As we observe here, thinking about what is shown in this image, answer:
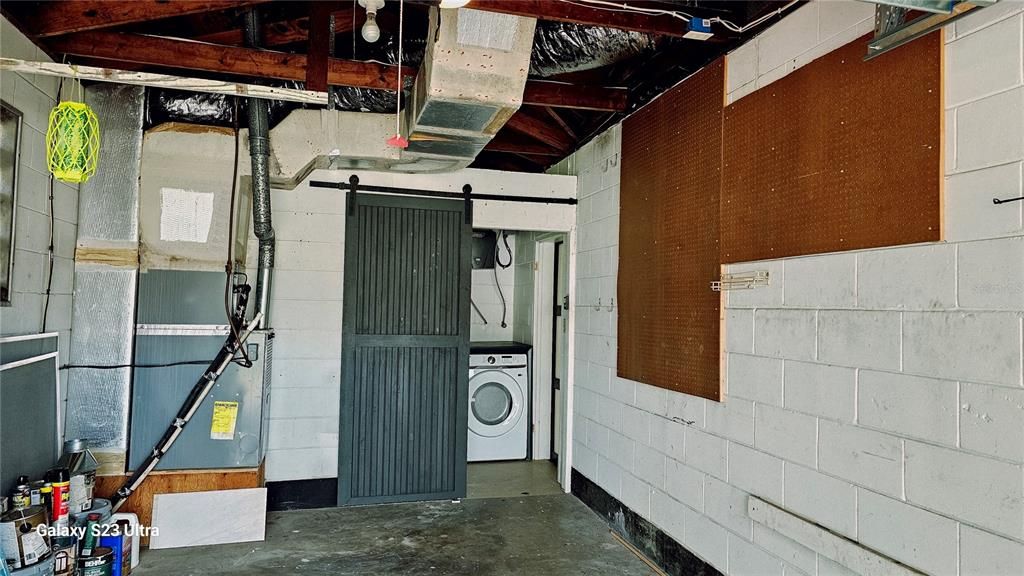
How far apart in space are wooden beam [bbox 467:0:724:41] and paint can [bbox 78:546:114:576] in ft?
9.58

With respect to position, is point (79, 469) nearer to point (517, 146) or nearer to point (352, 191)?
point (352, 191)

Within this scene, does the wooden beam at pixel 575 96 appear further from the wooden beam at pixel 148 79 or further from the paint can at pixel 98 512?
the paint can at pixel 98 512

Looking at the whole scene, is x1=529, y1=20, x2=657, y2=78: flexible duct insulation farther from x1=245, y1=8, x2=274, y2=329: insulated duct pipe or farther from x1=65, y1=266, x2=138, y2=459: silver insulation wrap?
x1=65, y1=266, x2=138, y2=459: silver insulation wrap

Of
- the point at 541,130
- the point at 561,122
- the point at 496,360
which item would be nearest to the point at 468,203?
the point at 541,130

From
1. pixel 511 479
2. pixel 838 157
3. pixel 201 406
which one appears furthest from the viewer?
pixel 511 479

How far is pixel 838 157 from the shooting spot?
2066mm

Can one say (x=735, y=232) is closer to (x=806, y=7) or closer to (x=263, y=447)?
(x=806, y=7)

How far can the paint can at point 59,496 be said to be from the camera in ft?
8.42

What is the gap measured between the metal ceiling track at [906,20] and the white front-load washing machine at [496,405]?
3708 millimetres

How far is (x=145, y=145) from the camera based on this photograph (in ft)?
11.1

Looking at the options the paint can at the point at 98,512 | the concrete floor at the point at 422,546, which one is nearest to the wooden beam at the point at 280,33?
the paint can at the point at 98,512

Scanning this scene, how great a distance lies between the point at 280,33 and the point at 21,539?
8.45ft

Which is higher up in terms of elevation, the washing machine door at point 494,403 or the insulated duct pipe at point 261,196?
the insulated duct pipe at point 261,196

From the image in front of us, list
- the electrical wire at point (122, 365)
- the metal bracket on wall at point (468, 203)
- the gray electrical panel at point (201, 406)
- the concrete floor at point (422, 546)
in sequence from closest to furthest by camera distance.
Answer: the concrete floor at point (422, 546) → the electrical wire at point (122, 365) → the gray electrical panel at point (201, 406) → the metal bracket on wall at point (468, 203)
